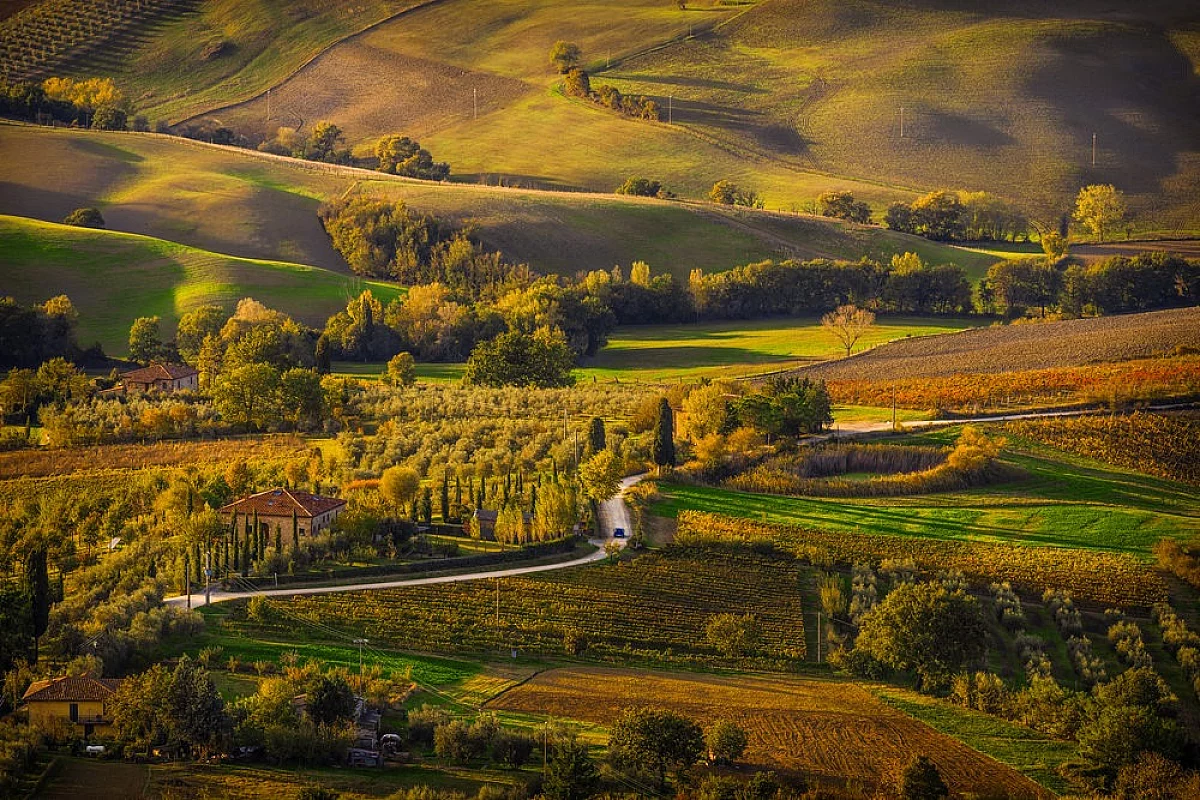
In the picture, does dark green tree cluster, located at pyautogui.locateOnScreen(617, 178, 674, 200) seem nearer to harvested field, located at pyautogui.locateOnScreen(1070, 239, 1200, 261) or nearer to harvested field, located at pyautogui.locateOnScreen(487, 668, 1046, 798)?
harvested field, located at pyautogui.locateOnScreen(1070, 239, 1200, 261)

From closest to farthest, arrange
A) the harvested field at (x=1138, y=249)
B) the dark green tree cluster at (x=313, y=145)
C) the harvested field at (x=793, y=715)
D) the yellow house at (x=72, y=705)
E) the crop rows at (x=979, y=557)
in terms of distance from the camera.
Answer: the harvested field at (x=793, y=715) → the yellow house at (x=72, y=705) → the crop rows at (x=979, y=557) → the harvested field at (x=1138, y=249) → the dark green tree cluster at (x=313, y=145)

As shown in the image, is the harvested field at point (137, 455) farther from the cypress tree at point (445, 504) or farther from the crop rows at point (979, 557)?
the crop rows at point (979, 557)

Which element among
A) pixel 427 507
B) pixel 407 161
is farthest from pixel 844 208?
pixel 427 507

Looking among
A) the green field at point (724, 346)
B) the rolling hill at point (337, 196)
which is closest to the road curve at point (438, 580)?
the green field at point (724, 346)

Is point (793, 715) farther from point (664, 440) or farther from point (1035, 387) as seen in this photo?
point (1035, 387)

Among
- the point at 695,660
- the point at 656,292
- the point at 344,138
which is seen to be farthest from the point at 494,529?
the point at 344,138

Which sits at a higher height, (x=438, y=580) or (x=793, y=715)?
(x=438, y=580)
